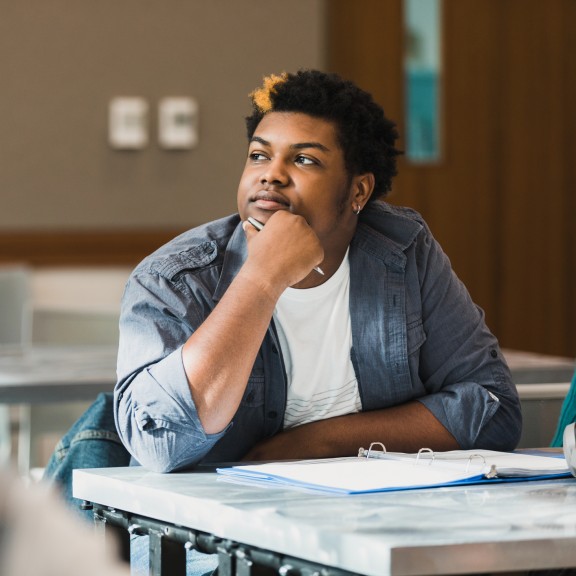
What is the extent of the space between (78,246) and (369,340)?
3.59 metres

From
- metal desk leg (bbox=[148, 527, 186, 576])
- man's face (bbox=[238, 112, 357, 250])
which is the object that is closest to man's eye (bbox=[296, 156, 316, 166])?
man's face (bbox=[238, 112, 357, 250])

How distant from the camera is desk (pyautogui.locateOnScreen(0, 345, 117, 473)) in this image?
93.4 inches

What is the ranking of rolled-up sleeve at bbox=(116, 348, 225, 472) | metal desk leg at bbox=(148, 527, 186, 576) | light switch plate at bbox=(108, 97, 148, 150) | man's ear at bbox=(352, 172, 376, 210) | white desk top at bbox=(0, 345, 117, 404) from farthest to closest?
1. light switch plate at bbox=(108, 97, 148, 150)
2. white desk top at bbox=(0, 345, 117, 404)
3. man's ear at bbox=(352, 172, 376, 210)
4. rolled-up sleeve at bbox=(116, 348, 225, 472)
5. metal desk leg at bbox=(148, 527, 186, 576)

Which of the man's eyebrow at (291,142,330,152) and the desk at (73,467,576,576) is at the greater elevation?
the man's eyebrow at (291,142,330,152)

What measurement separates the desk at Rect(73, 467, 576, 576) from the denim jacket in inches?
8.1

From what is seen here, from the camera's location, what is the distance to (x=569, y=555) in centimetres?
101

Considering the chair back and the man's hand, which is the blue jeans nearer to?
the man's hand

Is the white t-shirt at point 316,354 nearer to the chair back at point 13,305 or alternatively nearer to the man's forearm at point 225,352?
the man's forearm at point 225,352

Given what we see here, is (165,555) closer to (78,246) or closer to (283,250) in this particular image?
(283,250)

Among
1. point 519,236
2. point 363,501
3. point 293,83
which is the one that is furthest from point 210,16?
point 363,501

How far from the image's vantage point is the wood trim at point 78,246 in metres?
5.12

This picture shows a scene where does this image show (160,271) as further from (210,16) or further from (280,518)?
(210,16)

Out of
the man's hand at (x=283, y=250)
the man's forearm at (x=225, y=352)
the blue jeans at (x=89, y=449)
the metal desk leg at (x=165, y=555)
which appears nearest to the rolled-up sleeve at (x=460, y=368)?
the man's hand at (x=283, y=250)

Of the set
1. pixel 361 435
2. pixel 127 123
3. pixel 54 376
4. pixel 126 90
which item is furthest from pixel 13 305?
pixel 361 435
